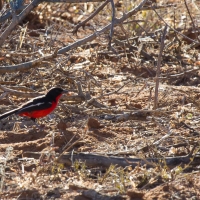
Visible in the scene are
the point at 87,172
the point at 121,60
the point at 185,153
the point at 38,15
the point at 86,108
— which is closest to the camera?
the point at 87,172

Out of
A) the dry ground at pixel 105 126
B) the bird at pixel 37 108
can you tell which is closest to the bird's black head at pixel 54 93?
the bird at pixel 37 108

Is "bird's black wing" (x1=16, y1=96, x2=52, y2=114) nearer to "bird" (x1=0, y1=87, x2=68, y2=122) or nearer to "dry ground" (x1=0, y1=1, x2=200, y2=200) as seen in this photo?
"bird" (x1=0, y1=87, x2=68, y2=122)

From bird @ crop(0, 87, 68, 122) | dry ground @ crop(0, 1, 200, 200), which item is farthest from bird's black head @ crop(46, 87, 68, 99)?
dry ground @ crop(0, 1, 200, 200)

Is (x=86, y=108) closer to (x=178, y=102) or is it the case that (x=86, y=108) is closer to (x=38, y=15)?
(x=178, y=102)

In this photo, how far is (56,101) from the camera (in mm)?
6688

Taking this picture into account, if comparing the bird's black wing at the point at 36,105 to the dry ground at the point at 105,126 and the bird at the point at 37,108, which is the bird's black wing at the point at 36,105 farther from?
the dry ground at the point at 105,126

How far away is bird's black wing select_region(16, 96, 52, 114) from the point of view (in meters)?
6.55

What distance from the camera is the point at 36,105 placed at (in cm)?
661

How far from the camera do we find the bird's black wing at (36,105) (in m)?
6.55

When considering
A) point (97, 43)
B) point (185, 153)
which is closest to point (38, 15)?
point (97, 43)

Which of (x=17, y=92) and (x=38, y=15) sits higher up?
(x=38, y=15)

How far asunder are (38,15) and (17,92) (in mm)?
4224

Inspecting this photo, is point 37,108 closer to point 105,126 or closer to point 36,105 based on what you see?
point 36,105

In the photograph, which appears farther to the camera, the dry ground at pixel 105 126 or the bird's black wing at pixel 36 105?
the bird's black wing at pixel 36 105
